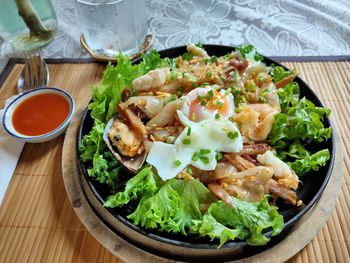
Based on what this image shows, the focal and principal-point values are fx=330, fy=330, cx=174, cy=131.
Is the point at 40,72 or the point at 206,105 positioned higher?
the point at 206,105

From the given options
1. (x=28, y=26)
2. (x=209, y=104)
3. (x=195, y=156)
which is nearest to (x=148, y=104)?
(x=209, y=104)

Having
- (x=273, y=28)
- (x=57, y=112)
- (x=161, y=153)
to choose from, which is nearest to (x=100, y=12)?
(x=57, y=112)

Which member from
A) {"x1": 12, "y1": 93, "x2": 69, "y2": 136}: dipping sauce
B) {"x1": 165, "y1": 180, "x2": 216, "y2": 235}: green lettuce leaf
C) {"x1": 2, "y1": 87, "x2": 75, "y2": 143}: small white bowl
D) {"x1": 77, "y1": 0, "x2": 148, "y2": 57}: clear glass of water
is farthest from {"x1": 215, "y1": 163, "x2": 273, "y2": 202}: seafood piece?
{"x1": 77, "y1": 0, "x2": 148, "y2": 57}: clear glass of water

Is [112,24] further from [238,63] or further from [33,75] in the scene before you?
[238,63]

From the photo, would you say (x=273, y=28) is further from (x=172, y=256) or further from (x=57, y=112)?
(x=172, y=256)

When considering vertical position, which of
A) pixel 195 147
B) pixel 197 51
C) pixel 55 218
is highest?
pixel 197 51

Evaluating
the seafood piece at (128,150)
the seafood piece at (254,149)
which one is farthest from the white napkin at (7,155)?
the seafood piece at (254,149)
